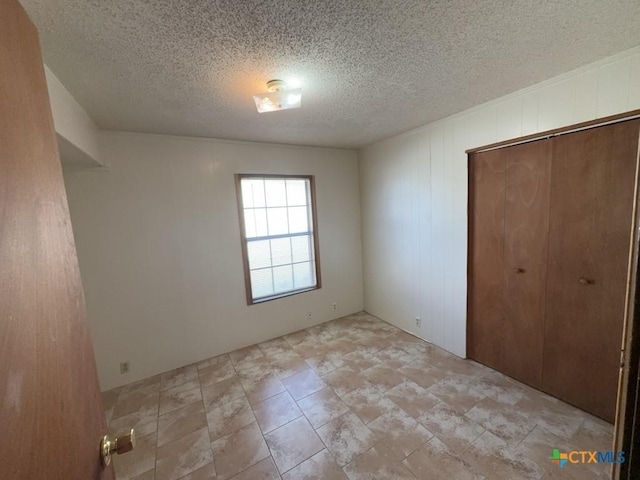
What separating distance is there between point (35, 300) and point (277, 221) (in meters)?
2.94

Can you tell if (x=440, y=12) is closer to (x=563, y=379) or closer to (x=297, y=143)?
(x=297, y=143)

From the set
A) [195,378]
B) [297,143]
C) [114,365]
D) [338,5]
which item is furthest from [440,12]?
[114,365]

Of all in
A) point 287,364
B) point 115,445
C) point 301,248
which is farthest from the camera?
point 301,248

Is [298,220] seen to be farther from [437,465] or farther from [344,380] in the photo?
[437,465]

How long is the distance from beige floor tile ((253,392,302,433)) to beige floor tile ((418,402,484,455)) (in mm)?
990

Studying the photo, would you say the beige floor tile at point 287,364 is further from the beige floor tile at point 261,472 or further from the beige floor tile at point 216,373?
the beige floor tile at point 261,472

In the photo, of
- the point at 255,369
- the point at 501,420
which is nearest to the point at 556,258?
the point at 501,420

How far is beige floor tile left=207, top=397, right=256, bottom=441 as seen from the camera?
6.52 ft

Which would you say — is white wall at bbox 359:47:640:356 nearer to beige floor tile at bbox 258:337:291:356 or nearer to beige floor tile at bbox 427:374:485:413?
beige floor tile at bbox 427:374:485:413

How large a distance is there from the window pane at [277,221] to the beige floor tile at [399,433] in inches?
89.8

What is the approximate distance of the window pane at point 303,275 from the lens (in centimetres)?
363

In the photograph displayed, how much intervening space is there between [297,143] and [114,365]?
308cm

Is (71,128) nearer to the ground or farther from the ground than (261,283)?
farther from the ground

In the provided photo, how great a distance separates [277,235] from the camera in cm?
345
